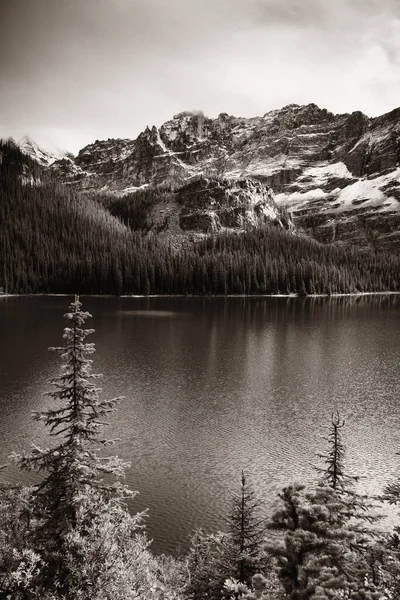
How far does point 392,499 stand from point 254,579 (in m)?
7.46

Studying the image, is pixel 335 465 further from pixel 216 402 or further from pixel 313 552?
pixel 216 402

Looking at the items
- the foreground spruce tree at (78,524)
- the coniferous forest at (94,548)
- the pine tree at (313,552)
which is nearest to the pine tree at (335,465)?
the coniferous forest at (94,548)

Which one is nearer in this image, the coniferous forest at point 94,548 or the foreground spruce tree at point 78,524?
the coniferous forest at point 94,548

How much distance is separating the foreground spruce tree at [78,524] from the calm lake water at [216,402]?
1021cm

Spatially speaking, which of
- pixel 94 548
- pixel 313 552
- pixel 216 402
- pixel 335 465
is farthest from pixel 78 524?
pixel 216 402

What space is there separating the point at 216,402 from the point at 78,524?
36340 mm

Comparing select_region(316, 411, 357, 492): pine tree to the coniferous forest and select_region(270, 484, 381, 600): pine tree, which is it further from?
select_region(270, 484, 381, 600): pine tree

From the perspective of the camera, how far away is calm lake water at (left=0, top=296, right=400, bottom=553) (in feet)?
106

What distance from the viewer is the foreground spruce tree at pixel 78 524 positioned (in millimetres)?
14453

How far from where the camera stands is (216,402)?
5119 centimetres

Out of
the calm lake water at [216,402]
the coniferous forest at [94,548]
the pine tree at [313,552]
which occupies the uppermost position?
the pine tree at [313,552]

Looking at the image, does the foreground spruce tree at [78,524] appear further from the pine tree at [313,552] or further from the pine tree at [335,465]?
the pine tree at [335,465]

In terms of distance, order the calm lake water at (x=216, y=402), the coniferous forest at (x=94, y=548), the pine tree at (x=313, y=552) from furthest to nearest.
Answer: the calm lake water at (x=216, y=402) → the coniferous forest at (x=94, y=548) → the pine tree at (x=313, y=552)

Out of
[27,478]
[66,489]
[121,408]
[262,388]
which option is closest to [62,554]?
[66,489]
